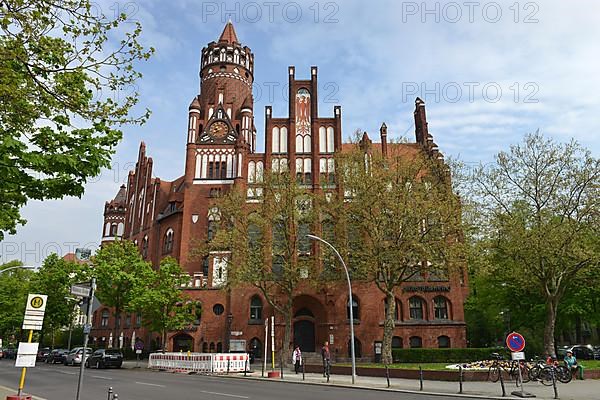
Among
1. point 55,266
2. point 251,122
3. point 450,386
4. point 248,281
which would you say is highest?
point 251,122

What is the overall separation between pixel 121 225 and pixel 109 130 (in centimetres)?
5313

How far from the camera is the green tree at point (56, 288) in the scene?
1828 inches

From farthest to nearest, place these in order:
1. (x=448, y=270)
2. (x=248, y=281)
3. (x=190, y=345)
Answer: (x=190, y=345) → (x=248, y=281) → (x=448, y=270)

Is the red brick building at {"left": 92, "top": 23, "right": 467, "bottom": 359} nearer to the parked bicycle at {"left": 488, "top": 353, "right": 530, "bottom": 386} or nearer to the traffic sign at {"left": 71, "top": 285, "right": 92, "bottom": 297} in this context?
the parked bicycle at {"left": 488, "top": 353, "right": 530, "bottom": 386}

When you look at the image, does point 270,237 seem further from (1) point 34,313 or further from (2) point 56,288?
(2) point 56,288

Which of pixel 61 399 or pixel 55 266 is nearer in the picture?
pixel 61 399

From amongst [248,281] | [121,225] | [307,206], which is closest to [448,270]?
[307,206]

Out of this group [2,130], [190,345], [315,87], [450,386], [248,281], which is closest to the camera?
[2,130]

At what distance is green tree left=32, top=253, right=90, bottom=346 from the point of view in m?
46.4

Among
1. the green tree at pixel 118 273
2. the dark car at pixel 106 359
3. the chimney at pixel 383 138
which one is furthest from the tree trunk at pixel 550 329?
the dark car at pixel 106 359

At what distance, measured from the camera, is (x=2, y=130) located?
9.96 meters

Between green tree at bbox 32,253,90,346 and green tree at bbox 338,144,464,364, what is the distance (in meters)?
30.3

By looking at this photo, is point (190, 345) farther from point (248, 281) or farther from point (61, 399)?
point (61, 399)

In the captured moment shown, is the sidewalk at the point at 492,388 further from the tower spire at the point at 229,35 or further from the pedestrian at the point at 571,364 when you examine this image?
the tower spire at the point at 229,35
